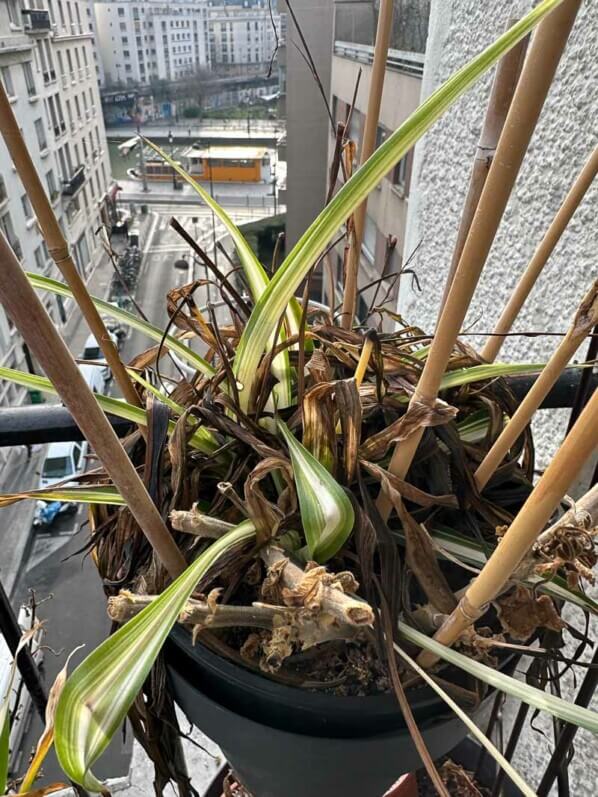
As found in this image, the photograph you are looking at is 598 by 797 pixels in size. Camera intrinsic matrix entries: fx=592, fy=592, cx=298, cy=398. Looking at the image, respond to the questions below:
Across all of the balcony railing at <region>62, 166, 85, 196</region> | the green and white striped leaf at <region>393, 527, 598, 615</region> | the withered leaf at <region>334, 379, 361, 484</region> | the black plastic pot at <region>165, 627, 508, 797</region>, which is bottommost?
the balcony railing at <region>62, 166, 85, 196</region>

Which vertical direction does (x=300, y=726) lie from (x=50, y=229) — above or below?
below

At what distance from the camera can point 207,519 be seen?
28 cm

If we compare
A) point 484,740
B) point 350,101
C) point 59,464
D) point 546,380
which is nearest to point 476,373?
point 546,380

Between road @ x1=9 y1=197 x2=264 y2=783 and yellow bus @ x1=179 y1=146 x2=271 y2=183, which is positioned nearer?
road @ x1=9 y1=197 x2=264 y2=783

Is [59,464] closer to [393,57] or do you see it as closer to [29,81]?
[29,81]

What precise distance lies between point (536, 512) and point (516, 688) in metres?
0.08

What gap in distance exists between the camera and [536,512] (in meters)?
0.21

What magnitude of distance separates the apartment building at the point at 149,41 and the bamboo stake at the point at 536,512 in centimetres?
619

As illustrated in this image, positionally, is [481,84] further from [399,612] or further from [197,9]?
[197,9]

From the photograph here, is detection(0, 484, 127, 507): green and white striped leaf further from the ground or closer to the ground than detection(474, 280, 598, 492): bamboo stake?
closer to the ground

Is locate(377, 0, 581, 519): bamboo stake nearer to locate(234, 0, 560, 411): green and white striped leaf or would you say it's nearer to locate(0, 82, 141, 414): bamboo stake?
locate(234, 0, 560, 411): green and white striped leaf

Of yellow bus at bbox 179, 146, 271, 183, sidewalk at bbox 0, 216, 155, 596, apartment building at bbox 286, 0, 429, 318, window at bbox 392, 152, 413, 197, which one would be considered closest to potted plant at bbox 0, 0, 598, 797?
apartment building at bbox 286, 0, 429, 318

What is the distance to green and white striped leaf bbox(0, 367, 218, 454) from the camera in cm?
33

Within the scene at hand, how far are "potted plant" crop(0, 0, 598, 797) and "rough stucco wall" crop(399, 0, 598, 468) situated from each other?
0.79ft
